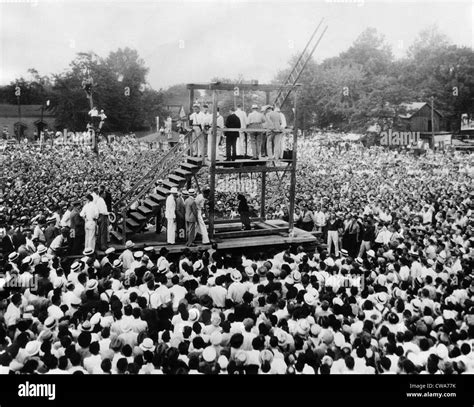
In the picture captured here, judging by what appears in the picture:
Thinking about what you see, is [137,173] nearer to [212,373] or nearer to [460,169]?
[460,169]

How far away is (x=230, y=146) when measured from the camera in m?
14.1

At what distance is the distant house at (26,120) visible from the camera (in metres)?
63.6

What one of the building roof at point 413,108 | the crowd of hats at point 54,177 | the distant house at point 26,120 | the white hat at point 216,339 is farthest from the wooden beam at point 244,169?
the distant house at point 26,120

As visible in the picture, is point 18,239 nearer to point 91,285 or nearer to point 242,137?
point 91,285

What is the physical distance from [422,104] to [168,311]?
49.3 metres

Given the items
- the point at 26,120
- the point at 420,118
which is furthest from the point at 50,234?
the point at 26,120

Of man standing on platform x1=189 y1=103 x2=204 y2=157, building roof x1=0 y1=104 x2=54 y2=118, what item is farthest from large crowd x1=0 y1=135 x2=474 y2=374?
building roof x1=0 y1=104 x2=54 y2=118

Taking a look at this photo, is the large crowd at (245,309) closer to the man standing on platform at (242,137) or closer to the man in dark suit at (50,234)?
the man in dark suit at (50,234)

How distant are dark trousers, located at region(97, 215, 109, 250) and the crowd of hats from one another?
2.94 meters

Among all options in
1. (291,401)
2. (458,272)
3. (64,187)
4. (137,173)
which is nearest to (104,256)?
(291,401)

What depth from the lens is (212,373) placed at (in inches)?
305

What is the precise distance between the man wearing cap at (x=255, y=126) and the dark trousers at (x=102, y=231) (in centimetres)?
479

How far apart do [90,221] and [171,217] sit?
2236 mm

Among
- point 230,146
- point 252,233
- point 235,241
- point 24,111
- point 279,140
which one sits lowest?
point 235,241
